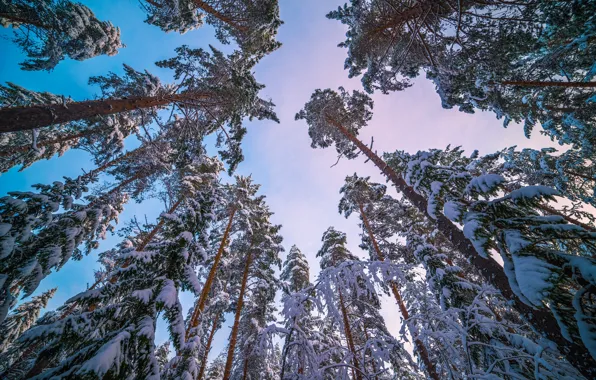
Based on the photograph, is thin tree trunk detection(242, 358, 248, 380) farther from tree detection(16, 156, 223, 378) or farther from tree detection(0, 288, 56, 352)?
tree detection(0, 288, 56, 352)

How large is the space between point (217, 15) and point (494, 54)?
11.5 m

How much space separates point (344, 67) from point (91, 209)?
49.3 ft

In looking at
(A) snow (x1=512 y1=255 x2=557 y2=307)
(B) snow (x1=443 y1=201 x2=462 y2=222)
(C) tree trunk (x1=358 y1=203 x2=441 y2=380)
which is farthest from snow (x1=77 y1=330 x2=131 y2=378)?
(B) snow (x1=443 y1=201 x2=462 y2=222)

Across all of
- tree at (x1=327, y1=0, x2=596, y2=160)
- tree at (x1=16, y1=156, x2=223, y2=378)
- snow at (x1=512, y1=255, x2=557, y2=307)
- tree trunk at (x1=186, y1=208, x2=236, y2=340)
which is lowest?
snow at (x1=512, y1=255, x2=557, y2=307)

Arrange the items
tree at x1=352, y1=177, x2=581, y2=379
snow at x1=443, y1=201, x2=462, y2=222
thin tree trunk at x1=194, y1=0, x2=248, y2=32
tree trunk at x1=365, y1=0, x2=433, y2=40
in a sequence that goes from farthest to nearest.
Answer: thin tree trunk at x1=194, y1=0, x2=248, y2=32
tree trunk at x1=365, y1=0, x2=433, y2=40
snow at x1=443, y1=201, x2=462, y2=222
tree at x1=352, y1=177, x2=581, y2=379

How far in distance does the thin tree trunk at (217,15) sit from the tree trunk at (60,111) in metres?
4.63

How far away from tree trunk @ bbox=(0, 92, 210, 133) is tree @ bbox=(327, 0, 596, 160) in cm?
843

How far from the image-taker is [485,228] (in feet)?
12.0

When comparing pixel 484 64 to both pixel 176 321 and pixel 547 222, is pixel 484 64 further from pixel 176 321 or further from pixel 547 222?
pixel 176 321

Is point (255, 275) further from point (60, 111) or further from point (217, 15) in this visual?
point (217, 15)

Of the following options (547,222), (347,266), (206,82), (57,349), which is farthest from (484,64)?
(57,349)

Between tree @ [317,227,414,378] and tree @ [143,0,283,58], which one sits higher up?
tree @ [143,0,283,58]

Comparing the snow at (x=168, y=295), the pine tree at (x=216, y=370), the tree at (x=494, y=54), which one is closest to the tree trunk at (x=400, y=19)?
the tree at (x=494, y=54)

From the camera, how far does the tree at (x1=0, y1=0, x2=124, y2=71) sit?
9509 mm
